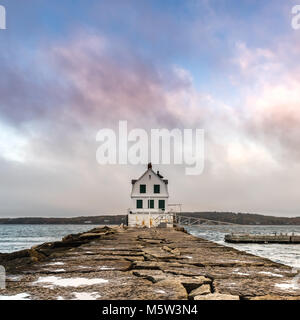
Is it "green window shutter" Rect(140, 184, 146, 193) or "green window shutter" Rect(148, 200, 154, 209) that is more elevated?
"green window shutter" Rect(140, 184, 146, 193)

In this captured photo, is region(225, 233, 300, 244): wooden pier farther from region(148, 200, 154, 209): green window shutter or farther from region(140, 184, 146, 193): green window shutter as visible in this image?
region(140, 184, 146, 193): green window shutter

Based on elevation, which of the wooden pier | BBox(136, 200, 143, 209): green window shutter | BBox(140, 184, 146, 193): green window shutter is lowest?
the wooden pier

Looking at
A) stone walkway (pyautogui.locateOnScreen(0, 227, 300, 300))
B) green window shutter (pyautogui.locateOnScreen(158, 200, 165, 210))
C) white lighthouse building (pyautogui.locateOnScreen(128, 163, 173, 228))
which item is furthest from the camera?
green window shutter (pyautogui.locateOnScreen(158, 200, 165, 210))

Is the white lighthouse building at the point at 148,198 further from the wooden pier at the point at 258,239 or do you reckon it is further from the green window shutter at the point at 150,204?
the wooden pier at the point at 258,239

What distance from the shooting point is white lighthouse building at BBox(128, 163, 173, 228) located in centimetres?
3103

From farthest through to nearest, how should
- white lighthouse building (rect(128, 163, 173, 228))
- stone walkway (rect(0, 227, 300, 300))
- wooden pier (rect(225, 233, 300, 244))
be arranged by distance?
wooden pier (rect(225, 233, 300, 244)), white lighthouse building (rect(128, 163, 173, 228)), stone walkway (rect(0, 227, 300, 300))

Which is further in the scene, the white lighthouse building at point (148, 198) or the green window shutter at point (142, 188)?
the green window shutter at point (142, 188)

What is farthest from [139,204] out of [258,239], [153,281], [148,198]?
[153,281]

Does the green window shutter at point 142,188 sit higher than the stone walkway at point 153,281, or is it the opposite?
the green window shutter at point 142,188

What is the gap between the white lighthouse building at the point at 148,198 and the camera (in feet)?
102

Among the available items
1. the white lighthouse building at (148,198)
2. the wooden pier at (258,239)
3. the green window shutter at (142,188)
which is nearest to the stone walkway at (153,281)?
the white lighthouse building at (148,198)

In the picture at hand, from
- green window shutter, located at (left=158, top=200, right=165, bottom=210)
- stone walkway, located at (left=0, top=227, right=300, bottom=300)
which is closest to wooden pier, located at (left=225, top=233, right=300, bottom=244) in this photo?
green window shutter, located at (left=158, top=200, right=165, bottom=210)

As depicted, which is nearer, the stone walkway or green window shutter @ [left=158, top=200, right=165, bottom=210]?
the stone walkway
